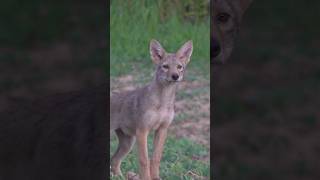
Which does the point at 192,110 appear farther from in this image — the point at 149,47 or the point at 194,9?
the point at 194,9

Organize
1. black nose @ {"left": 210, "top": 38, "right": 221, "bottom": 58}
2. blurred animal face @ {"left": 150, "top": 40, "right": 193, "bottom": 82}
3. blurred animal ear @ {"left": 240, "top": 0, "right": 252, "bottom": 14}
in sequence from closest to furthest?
1. blurred animal face @ {"left": 150, "top": 40, "right": 193, "bottom": 82}
2. black nose @ {"left": 210, "top": 38, "right": 221, "bottom": 58}
3. blurred animal ear @ {"left": 240, "top": 0, "right": 252, "bottom": 14}

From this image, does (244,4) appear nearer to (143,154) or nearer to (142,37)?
(142,37)

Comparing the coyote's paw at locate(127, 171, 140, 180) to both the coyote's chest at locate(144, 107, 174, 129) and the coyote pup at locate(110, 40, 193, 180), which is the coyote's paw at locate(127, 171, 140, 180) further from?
the coyote's chest at locate(144, 107, 174, 129)

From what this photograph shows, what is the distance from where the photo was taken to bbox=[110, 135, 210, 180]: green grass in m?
2.61

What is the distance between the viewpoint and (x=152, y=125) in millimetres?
2574

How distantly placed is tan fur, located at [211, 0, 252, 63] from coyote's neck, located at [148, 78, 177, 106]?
1.04 ft

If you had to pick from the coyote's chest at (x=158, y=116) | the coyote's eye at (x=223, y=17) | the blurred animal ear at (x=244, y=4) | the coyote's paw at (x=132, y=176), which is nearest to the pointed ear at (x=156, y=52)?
the coyote's chest at (x=158, y=116)

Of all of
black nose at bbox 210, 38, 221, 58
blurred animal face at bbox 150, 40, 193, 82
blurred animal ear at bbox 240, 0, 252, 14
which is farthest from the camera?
blurred animal ear at bbox 240, 0, 252, 14

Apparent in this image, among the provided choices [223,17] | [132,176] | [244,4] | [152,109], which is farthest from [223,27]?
[132,176]

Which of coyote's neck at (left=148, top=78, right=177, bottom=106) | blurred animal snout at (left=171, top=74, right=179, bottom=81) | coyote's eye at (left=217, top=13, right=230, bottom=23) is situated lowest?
coyote's neck at (left=148, top=78, right=177, bottom=106)

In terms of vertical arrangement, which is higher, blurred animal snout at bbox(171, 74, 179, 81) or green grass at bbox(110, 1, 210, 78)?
green grass at bbox(110, 1, 210, 78)

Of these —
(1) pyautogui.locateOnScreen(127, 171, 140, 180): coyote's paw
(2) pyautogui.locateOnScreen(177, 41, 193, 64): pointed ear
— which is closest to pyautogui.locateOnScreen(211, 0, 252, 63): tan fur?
(2) pyautogui.locateOnScreen(177, 41, 193, 64): pointed ear

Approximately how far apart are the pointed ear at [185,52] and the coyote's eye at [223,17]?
Result: 380mm
